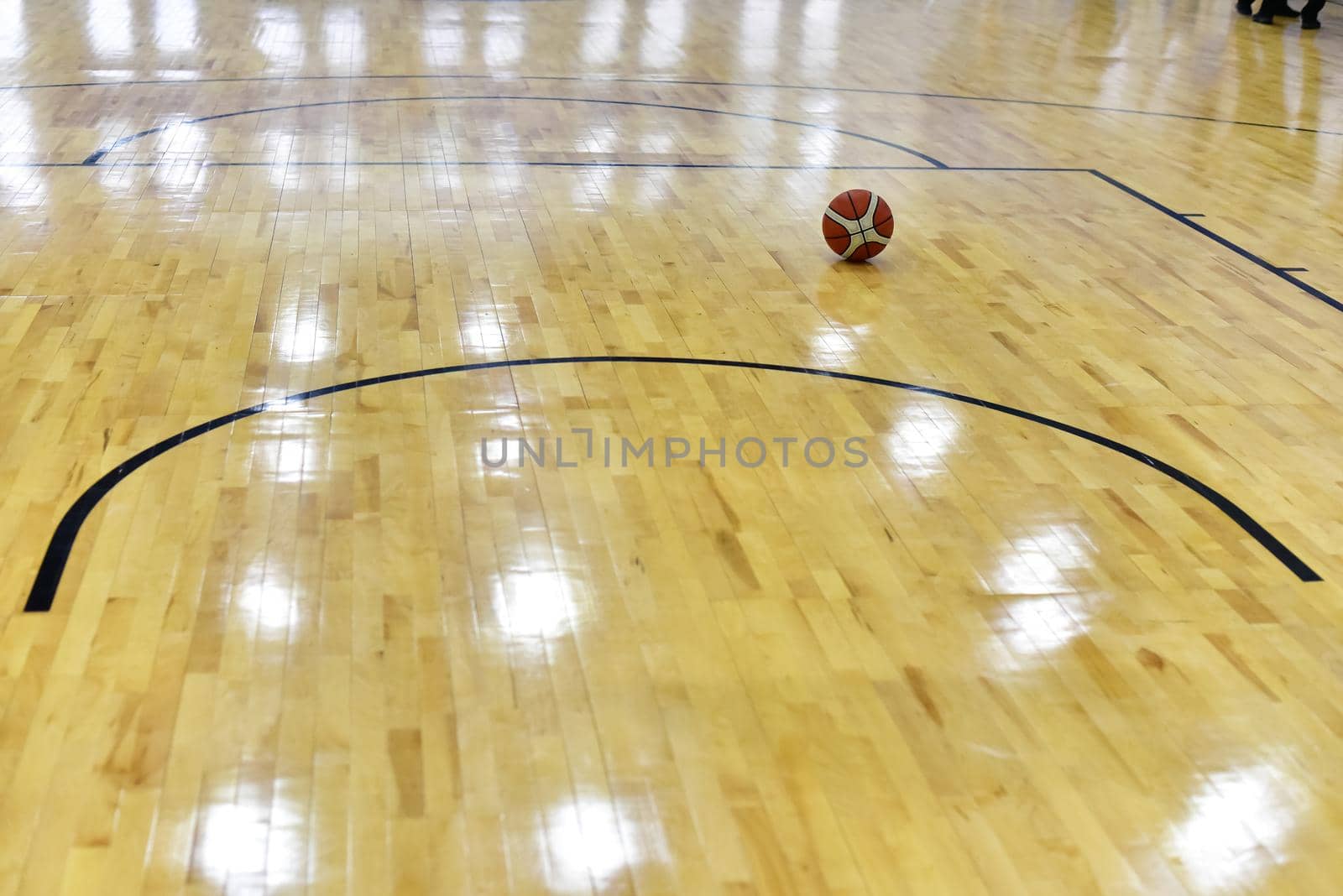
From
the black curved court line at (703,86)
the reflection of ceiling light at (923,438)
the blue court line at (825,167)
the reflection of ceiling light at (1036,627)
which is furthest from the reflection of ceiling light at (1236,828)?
the black curved court line at (703,86)

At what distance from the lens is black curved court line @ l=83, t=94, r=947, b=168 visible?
6652mm

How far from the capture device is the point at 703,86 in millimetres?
8367

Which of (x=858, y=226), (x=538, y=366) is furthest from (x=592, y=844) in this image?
(x=858, y=226)

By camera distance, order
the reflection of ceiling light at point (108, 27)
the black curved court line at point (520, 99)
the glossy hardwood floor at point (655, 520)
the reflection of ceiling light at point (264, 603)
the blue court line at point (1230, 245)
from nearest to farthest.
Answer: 1. the glossy hardwood floor at point (655, 520)
2. the reflection of ceiling light at point (264, 603)
3. the blue court line at point (1230, 245)
4. the black curved court line at point (520, 99)
5. the reflection of ceiling light at point (108, 27)

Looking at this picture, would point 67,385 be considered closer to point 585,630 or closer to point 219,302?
point 219,302

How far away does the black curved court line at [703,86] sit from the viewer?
767 centimetres

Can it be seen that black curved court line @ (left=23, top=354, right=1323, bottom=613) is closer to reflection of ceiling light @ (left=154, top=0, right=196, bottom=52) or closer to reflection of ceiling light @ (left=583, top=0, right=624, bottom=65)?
reflection of ceiling light @ (left=583, top=0, right=624, bottom=65)

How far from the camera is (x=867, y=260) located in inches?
205

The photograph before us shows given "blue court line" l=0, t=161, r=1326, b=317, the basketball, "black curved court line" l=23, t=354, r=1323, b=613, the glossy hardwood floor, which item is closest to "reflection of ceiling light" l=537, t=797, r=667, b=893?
the glossy hardwood floor

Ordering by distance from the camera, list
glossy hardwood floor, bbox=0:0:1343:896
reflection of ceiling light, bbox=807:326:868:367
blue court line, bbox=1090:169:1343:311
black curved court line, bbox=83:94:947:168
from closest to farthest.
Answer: glossy hardwood floor, bbox=0:0:1343:896, reflection of ceiling light, bbox=807:326:868:367, blue court line, bbox=1090:169:1343:311, black curved court line, bbox=83:94:947:168

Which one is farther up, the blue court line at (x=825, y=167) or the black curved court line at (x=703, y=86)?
the blue court line at (x=825, y=167)

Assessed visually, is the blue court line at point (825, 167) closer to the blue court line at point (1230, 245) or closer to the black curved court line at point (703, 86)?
the blue court line at point (1230, 245)

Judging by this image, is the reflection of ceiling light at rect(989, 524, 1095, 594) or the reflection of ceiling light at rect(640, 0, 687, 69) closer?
the reflection of ceiling light at rect(989, 524, 1095, 594)

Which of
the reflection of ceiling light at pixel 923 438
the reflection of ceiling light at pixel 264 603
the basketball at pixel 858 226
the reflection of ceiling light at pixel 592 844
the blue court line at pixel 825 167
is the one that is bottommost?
the blue court line at pixel 825 167
